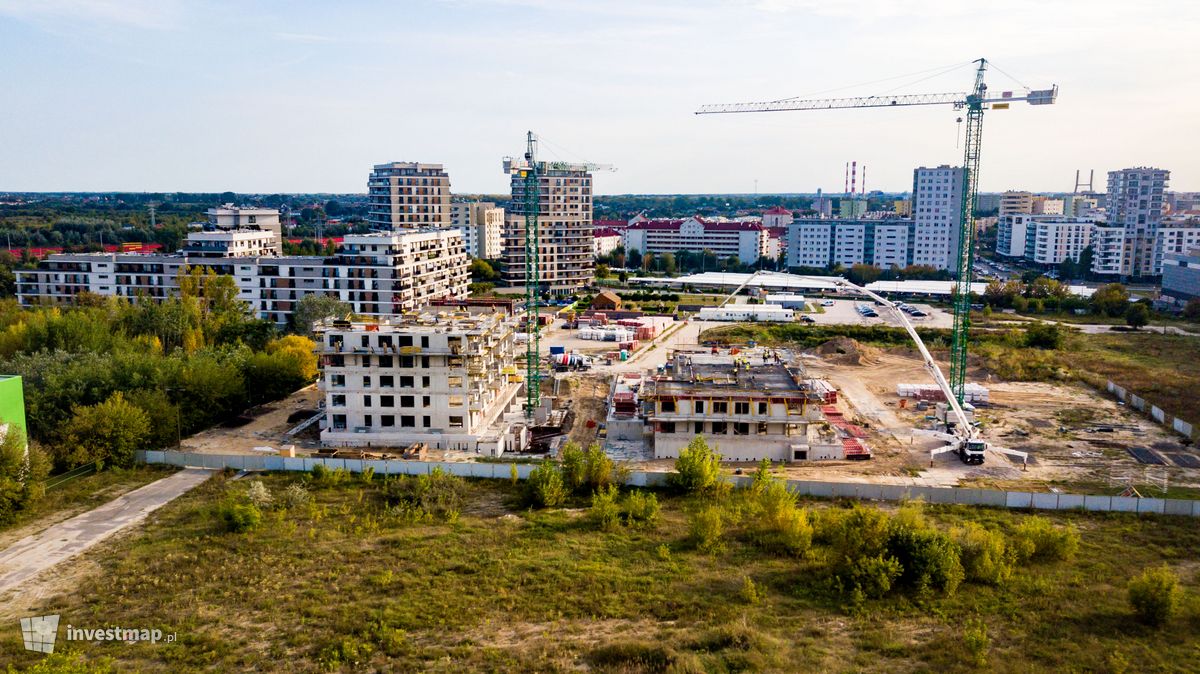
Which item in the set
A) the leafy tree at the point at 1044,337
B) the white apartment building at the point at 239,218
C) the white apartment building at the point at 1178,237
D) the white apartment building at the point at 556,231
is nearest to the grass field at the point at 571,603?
the leafy tree at the point at 1044,337

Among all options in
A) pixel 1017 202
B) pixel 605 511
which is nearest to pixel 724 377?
pixel 605 511

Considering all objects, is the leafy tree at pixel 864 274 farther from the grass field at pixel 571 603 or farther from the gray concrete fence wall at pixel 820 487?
the grass field at pixel 571 603

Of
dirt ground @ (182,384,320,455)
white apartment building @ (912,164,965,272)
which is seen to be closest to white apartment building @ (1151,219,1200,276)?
white apartment building @ (912,164,965,272)

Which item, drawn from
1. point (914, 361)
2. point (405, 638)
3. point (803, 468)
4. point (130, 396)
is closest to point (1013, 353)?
point (914, 361)

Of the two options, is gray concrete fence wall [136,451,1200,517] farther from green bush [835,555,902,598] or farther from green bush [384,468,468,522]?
green bush [835,555,902,598]

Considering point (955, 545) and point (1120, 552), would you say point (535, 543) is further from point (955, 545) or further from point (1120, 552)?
point (1120, 552)
